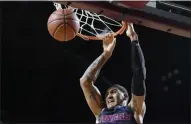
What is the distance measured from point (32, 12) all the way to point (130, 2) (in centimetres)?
282

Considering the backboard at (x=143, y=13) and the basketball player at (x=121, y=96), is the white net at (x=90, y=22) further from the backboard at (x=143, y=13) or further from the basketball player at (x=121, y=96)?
the backboard at (x=143, y=13)

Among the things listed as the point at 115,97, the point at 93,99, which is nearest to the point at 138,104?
the point at 115,97

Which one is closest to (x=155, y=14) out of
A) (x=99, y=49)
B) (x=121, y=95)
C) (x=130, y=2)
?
(x=130, y=2)

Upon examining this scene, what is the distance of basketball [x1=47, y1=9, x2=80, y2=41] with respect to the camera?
289cm

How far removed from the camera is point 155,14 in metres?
2.56

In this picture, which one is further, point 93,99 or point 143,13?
point 93,99

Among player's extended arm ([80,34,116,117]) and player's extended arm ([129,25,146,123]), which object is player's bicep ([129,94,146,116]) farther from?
player's extended arm ([80,34,116,117])

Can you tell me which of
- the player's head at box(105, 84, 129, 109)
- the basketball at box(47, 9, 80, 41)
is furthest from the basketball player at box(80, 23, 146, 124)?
the basketball at box(47, 9, 80, 41)

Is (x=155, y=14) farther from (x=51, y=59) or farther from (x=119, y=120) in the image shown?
(x=51, y=59)

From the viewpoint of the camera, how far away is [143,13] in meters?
2.52

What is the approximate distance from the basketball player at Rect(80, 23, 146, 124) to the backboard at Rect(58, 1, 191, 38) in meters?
0.23

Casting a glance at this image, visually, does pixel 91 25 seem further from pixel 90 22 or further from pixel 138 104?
pixel 138 104

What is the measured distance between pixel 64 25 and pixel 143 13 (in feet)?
1.93

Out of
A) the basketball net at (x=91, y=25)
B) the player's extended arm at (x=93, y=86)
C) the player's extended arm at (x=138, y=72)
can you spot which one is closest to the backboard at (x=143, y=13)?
the player's extended arm at (x=138, y=72)
